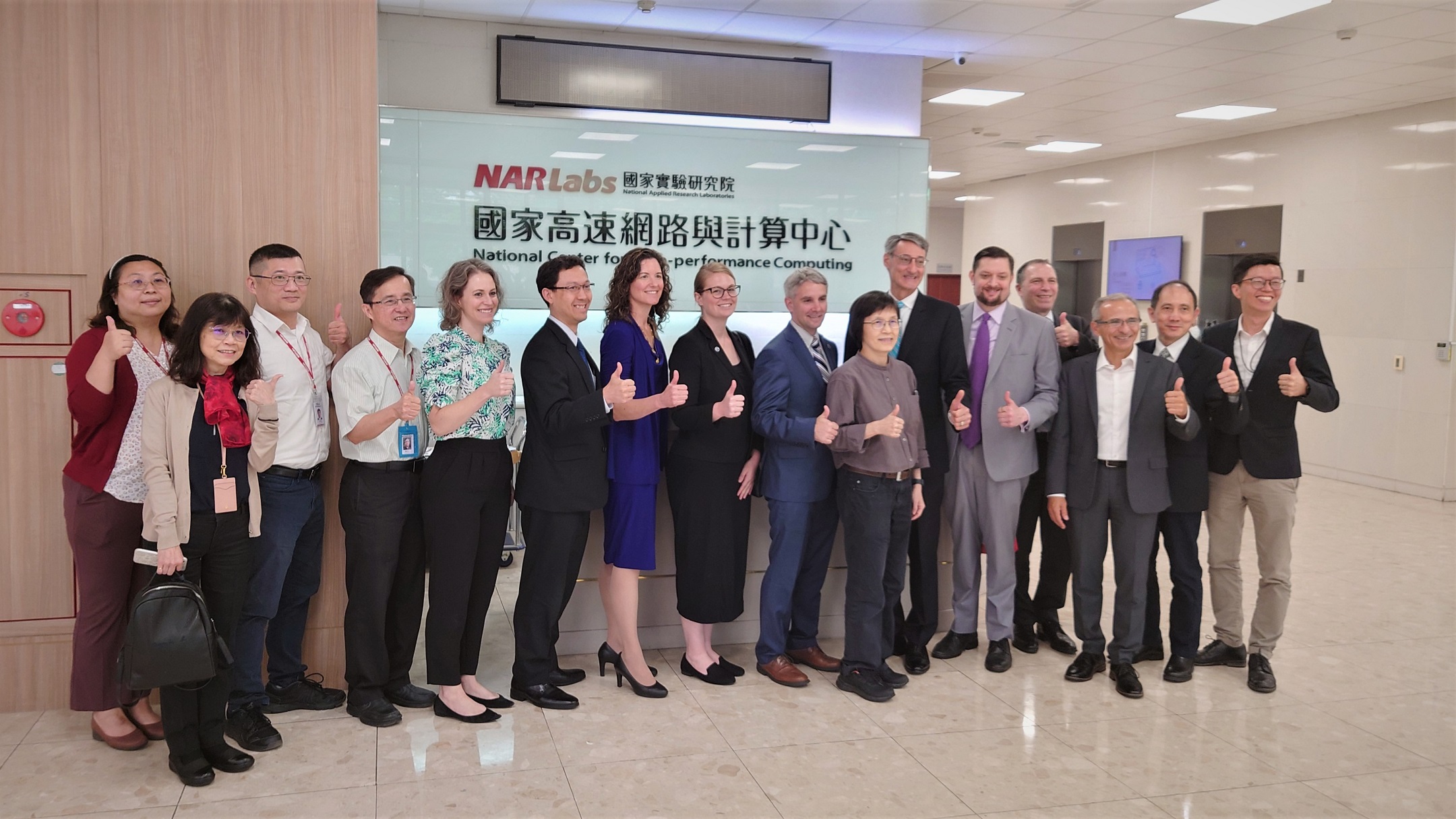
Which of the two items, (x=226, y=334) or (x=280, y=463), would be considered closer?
(x=226, y=334)

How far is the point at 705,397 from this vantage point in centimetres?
414

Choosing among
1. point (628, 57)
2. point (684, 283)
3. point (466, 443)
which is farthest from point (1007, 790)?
point (628, 57)

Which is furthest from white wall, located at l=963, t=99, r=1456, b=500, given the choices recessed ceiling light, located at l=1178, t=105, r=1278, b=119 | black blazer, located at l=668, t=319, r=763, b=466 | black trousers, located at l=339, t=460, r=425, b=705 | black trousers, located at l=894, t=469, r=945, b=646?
black trousers, located at l=339, t=460, r=425, b=705

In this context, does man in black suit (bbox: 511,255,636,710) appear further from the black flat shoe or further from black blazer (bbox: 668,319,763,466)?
black blazer (bbox: 668,319,763,466)

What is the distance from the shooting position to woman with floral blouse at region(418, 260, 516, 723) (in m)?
3.69

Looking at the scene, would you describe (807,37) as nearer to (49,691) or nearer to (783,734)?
(783,734)

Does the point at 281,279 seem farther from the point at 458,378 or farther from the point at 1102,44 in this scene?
the point at 1102,44

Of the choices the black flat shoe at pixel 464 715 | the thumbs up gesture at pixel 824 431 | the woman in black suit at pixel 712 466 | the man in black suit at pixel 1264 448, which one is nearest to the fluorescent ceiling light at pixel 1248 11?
the man in black suit at pixel 1264 448

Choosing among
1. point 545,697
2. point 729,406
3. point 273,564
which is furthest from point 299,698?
point 729,406

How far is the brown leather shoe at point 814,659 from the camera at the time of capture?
178 inches

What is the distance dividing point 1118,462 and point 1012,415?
49cm

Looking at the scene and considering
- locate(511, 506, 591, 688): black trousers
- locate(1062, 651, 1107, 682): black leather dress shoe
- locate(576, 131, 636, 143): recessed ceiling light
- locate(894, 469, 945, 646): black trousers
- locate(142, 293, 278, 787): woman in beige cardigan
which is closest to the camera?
locate(142, 293, 278, 787): woman in beige cardigan

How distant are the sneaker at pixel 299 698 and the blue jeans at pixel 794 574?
1.75 m

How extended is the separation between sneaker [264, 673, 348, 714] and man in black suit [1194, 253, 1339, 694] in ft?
12.5
